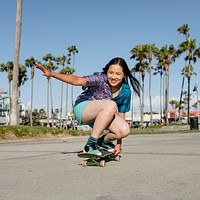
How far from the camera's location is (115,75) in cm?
524

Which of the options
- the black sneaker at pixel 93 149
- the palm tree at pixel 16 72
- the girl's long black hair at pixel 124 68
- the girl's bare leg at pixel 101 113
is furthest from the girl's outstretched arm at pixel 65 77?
the palm tree at pixel 16 72

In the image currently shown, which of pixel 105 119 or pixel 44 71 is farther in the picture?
pixel 105 119

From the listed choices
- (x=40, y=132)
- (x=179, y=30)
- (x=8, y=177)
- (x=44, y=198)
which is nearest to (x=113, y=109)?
(x=8, y=177)

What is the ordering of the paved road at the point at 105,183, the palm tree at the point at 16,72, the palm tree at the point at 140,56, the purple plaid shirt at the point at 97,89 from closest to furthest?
the paved road at the point at 105,183 → the purple plaid shirt at the point at 97,89 → the palm tree at the point at 16,72 → the palm tree at the point at 140,56

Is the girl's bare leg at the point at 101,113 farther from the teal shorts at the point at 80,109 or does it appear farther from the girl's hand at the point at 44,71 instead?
the girl's hand at the point at 44,71

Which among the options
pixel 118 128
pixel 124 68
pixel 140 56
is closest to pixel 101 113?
pixel 118 128

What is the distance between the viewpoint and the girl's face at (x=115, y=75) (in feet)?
17.2

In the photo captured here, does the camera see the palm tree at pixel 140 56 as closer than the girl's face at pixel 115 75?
No

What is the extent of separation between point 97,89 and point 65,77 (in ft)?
2.32

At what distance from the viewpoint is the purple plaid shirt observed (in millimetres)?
5133

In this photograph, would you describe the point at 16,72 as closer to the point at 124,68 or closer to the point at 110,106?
the point at 124,68

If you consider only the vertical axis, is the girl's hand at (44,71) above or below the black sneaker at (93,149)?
above

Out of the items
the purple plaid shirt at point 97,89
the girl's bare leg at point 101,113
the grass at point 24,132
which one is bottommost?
the grass at point 24,132

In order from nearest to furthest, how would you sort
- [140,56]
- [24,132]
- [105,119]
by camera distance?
[105,119], [24,132], [140,56]
